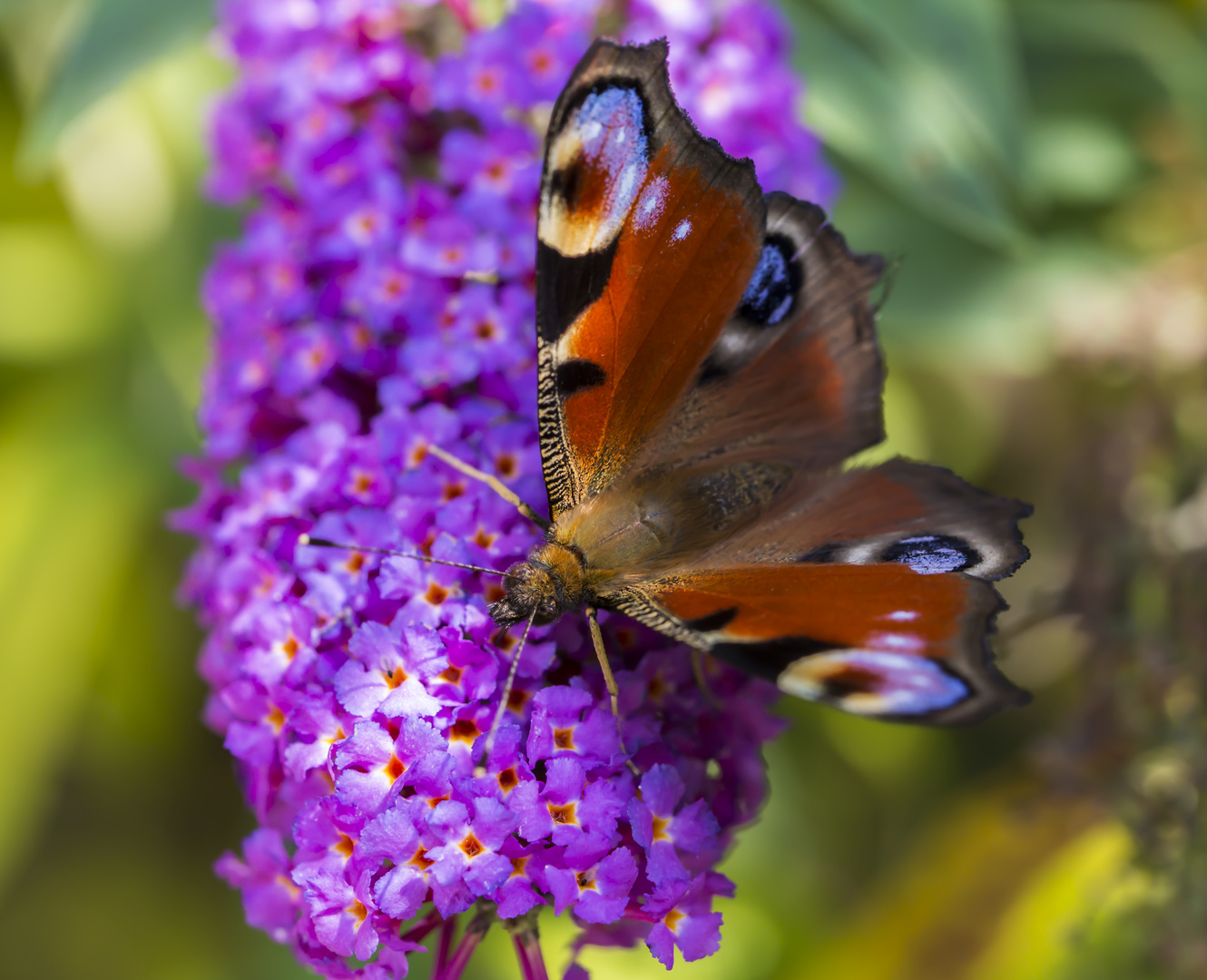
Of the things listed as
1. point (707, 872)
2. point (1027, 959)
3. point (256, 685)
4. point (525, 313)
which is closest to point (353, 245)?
point (525, 313)

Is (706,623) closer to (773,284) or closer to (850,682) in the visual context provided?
(850,682)

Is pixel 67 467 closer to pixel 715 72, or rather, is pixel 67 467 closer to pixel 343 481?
pixel 343 481

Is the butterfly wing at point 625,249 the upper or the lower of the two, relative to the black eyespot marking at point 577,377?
upper

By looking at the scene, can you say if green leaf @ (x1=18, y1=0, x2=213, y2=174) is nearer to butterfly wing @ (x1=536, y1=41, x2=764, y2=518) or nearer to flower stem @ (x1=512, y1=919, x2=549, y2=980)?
butterfly wing @ (x1=536, y1=41, x2=764, y2=518)

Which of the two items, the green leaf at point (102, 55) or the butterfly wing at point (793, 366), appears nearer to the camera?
the butterfly wing at point (793, 366)

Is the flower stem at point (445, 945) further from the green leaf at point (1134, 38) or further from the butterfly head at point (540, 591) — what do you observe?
the green leaf at point (1134, 38)

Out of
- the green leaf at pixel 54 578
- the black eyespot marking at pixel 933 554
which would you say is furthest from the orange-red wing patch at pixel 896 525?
the green leaf at pixel 54 578

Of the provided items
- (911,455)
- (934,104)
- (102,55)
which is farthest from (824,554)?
(102,55)
